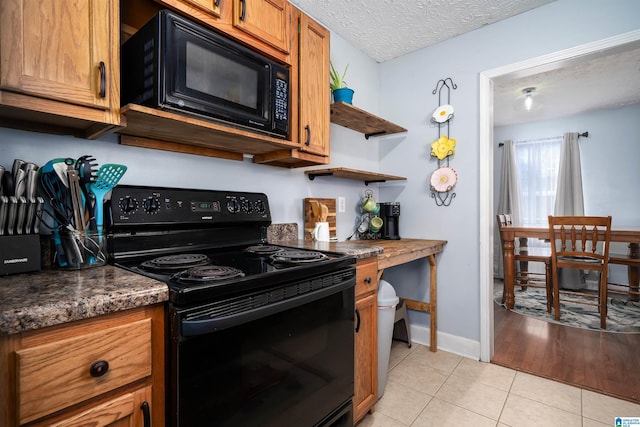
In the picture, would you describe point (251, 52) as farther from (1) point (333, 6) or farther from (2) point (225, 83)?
(1) point (333, 6)

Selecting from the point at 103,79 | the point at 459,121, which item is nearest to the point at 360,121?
the point at 459,121

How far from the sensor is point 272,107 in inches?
59.4

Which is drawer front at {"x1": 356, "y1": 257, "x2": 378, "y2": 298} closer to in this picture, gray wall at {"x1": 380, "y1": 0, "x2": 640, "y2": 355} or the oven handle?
the oven handle

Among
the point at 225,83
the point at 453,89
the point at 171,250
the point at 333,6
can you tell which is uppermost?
the point at 333,6

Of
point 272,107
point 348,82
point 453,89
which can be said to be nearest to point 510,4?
point 453,89

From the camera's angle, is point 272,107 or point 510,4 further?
point 510,4

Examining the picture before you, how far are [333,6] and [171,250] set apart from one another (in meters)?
1.84

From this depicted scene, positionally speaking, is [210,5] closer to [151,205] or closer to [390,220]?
[151,205]

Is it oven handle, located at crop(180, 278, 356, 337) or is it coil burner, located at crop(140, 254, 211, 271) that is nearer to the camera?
oven handle, located at crop(180, 278, 356, 337)

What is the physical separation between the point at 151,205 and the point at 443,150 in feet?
6.89

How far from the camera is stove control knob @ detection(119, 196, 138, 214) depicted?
4.01ft

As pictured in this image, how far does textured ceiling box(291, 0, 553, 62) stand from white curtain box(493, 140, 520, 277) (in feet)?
10.6

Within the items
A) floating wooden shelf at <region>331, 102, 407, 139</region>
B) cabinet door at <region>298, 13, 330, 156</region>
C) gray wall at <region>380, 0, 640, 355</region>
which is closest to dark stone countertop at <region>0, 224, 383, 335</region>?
cabinet door at <region>298, 13, 330, 156</region>

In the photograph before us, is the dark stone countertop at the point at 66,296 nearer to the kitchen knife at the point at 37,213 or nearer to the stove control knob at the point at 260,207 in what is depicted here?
the kitchen knife at the point at 37,213
